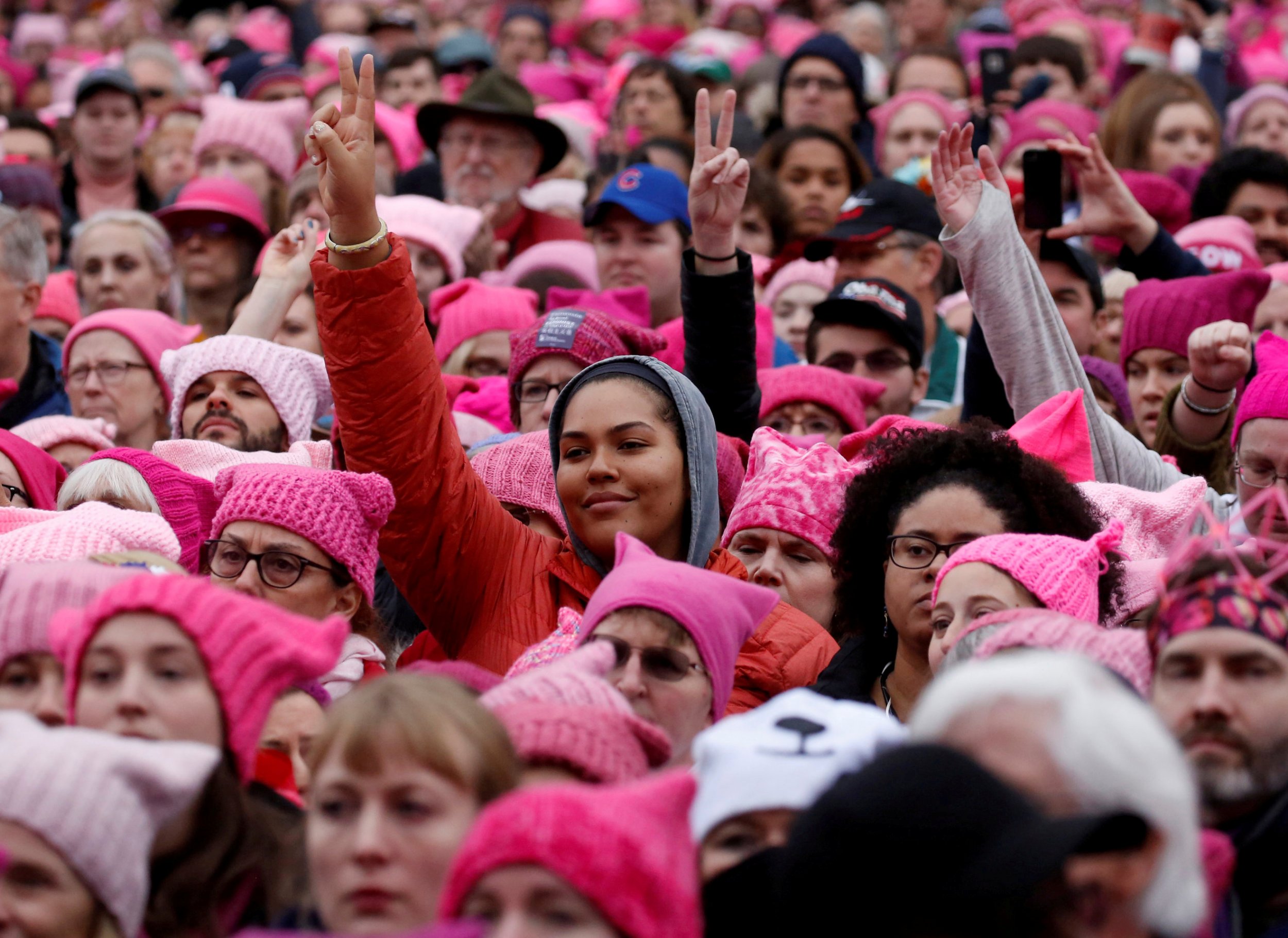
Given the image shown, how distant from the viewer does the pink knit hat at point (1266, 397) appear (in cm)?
495

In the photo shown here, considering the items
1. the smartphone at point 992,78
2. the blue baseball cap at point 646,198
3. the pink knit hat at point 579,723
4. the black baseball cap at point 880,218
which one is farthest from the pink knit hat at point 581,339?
the smartphone at point 992,78

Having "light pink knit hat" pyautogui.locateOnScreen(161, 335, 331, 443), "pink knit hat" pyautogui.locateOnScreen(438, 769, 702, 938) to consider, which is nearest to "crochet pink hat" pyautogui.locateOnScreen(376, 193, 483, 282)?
"light pink knit hat" pyautogui.locateOnScreen(161, 335, 331, 443)

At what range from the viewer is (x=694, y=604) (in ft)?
13.3

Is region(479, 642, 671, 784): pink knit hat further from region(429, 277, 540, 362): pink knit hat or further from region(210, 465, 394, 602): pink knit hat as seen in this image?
region(429, 277, 540, 362): pink knit hat

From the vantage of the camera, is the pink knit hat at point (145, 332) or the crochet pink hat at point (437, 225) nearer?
the pink knit hat at point (145, 332)

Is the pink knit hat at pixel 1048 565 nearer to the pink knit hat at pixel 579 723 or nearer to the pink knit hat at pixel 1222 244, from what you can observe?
the pink knit hat at pixel 579 723

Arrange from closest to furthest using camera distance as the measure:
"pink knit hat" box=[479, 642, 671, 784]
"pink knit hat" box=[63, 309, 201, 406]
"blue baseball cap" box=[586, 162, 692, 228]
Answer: "pink knit hat" box=[479, 642, 671, 784], "pink knit hat" box=[63, 309, 201, 406], "blue baseball cap" box=[586, 162, 692, 228]

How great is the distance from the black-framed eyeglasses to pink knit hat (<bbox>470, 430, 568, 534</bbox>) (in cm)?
108

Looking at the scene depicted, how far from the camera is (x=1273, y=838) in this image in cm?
321

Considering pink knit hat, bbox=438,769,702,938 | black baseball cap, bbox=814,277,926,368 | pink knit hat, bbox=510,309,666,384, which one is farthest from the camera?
black baseball cap, bbox=814,277,926,368

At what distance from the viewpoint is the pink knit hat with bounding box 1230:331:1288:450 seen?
4953mm

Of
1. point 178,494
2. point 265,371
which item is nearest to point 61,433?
point 265,371

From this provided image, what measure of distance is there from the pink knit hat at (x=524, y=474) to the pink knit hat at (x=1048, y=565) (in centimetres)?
136

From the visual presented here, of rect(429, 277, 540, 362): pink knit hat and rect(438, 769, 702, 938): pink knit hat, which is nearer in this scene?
rect(438, 769, 702, 938): pink knit hat
